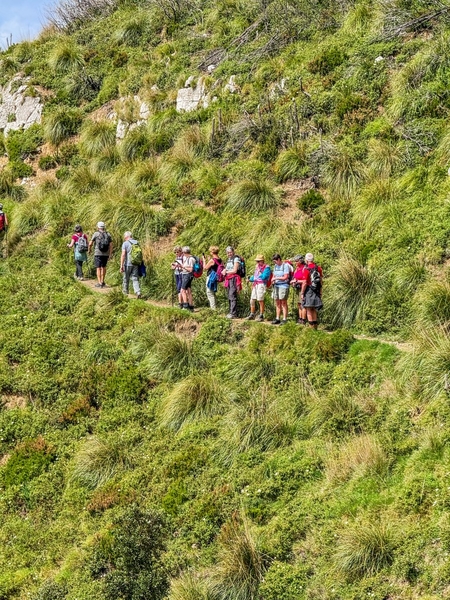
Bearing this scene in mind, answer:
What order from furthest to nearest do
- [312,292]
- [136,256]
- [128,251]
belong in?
[128,251] → [136,256] → [312,292]

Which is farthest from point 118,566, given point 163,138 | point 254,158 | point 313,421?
point 163,138

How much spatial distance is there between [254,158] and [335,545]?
13.2 m

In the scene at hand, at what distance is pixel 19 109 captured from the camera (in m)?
27.7

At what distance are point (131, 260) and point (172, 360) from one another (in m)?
3.67

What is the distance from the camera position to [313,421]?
37.7 ft

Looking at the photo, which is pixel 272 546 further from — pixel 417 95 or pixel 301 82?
pixel 301 82

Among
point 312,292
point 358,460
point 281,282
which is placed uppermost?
point 281,282

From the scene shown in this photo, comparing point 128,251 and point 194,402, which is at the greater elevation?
point 128,251

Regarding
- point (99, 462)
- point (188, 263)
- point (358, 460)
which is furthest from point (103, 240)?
point (358, 460)

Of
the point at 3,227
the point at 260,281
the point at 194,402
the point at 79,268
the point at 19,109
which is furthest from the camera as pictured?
the point at 19,109

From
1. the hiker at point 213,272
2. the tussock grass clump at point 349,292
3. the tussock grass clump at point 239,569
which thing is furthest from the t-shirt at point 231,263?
the tussock grass clump at point 239,569

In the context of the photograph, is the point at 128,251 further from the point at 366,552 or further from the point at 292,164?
the point at 366,552

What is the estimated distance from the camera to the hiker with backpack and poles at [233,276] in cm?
1522

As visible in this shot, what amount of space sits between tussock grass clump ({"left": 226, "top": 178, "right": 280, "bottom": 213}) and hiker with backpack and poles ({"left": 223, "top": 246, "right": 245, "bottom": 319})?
321 centimetres
